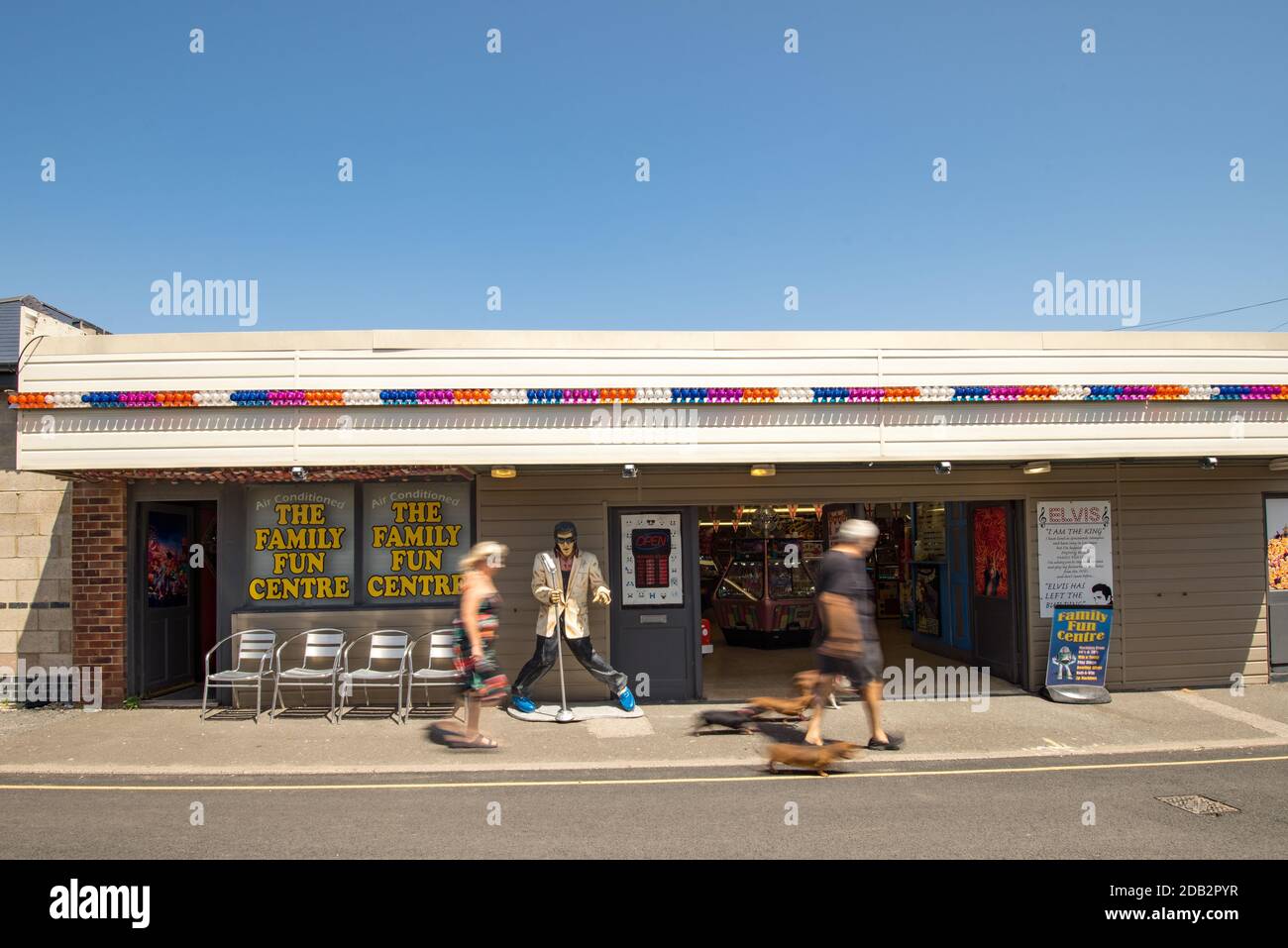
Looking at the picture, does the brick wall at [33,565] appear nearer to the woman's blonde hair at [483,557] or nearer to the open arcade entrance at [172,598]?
the open arcade entrance at [172,598]

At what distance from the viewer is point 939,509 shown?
44.0ft

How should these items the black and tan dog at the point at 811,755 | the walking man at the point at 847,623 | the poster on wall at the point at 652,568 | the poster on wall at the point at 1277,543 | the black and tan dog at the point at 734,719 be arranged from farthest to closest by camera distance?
1. the poster on wall at the point at 1277,543
2. the poster on wall at the point at 652,568
3. the black and tan dog at the point at 734,719
4. the walking man at the point at 847,623
5. the black and tan dog at the point at 811,755

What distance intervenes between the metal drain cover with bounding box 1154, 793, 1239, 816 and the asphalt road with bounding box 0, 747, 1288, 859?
0.35 feet

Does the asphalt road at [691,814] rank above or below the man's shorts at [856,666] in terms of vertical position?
below

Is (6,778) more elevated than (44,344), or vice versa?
(44,344)

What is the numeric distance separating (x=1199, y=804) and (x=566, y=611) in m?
5.57

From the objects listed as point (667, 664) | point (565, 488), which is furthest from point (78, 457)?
point (667, 664)

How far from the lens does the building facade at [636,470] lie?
8.63 m

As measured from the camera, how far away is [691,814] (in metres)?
6.00

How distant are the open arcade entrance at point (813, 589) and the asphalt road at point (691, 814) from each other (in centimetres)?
324

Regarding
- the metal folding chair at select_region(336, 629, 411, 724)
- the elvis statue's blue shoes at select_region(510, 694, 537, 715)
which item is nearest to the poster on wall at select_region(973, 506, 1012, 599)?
the elvis statue's blue shoes at select_region(510, 694, 537, 715)

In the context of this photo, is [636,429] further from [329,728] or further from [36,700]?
[36,700]

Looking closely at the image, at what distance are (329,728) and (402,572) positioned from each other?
1.91m

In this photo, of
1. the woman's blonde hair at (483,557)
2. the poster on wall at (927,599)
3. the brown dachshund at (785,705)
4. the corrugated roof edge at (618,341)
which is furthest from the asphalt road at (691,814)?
the poster on wall at (927,599)
